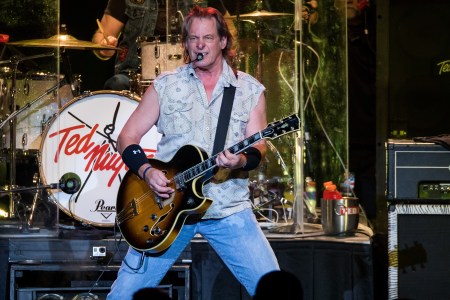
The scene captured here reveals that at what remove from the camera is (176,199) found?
5.27 m

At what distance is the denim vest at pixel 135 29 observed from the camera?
874 cm

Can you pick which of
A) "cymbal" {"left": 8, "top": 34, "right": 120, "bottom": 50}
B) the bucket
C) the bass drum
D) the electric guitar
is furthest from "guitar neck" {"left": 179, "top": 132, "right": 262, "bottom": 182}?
"cymbal" {"left": 8, "top": 34, "right": 120, "bottom": 50}

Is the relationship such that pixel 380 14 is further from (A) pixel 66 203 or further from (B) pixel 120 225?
(B) pixel 120 225

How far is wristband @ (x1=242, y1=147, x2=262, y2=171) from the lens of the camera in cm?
520

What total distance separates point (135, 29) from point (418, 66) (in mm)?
2854

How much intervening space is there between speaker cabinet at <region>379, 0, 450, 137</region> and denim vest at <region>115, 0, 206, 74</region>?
2408 millimetres

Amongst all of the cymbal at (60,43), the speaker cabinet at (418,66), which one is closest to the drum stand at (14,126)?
the cymbal at (60,43)

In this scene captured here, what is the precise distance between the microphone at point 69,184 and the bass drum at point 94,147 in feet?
0.26

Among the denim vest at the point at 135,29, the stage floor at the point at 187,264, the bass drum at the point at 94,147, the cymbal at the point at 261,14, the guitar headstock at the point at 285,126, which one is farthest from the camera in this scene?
the denim vest at the point at 135,29

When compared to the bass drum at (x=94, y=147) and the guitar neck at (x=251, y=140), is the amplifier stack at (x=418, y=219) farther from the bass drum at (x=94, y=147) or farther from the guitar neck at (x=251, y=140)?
the bass drum at (x=94, y=147)

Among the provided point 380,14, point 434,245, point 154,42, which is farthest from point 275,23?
point 434,245

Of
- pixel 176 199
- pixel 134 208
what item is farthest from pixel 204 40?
pixel 134 208

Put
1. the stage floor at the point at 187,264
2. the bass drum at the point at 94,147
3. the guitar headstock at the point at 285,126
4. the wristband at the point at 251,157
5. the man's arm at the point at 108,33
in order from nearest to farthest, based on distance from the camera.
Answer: the guitar headstock at the point at 285,126
the wristband at the point at 251,157
the stage floor at the point at 187,264
the bass drum at the point at 94,147
the man's arm at the point at 108,33

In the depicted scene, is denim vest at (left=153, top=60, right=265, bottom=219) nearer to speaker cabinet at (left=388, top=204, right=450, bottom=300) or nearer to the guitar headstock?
the guitar headstock
